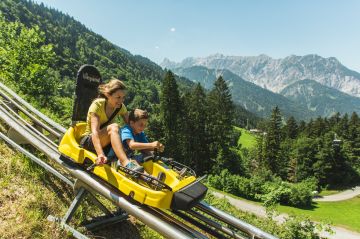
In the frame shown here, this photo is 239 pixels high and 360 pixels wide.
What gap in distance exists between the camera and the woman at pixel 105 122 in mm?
5305

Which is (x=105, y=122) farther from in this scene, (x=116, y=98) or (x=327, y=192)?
(x=327, y=192)

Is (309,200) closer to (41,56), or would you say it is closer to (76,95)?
(41,56)

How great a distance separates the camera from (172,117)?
66.3 meters

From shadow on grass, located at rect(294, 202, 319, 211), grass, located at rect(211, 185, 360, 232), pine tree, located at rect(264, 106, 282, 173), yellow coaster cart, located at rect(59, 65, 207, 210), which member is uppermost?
yellow coaster cart, located at rect(59, 65, 207, 210)

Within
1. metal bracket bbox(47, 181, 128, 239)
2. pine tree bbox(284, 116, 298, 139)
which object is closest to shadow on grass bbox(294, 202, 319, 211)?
metal bracket bbox(47, 181, 128, 239)

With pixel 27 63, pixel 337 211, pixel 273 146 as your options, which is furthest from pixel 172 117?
pixel 27 63

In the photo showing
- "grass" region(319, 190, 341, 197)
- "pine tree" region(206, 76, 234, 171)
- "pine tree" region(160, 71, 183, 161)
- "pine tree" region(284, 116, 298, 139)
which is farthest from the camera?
"pine tree" region(284, 116, 298, 139)

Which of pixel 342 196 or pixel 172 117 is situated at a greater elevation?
pixel 172 117

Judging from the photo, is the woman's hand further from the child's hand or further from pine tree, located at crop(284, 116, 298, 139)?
pine tree, located at crop(284, 116, 298, 139)

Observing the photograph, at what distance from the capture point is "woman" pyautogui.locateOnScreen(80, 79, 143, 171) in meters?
5.30

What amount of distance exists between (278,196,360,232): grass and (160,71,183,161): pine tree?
2690 cm

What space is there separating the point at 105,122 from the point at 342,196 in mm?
75027

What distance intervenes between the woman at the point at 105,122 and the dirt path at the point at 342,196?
66.0 meters

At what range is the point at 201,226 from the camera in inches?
210
